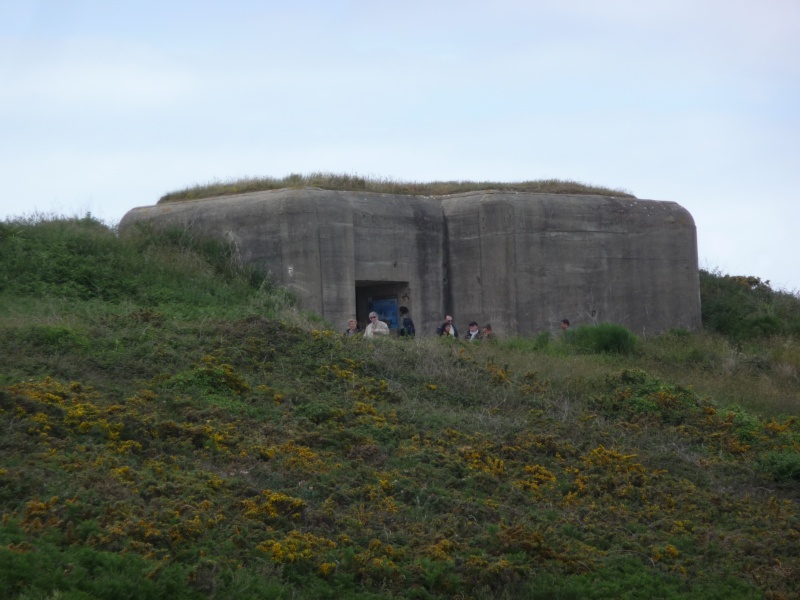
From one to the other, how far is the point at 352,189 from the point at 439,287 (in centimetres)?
218

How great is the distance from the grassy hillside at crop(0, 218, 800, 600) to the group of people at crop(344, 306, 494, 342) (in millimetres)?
1126

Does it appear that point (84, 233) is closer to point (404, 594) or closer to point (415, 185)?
point (415, 185)

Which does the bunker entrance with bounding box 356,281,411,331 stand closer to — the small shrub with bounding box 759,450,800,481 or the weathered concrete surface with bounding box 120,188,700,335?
the weathered concrete surface with bounding box 120,188,700,335

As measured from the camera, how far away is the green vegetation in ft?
55.0

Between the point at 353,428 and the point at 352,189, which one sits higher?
the point at 352,189

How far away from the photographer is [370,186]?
1711 cm

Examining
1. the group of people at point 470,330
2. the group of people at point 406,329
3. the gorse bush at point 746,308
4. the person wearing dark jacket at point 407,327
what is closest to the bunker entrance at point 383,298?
the group of people at point 406,329

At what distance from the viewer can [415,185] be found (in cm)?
1775

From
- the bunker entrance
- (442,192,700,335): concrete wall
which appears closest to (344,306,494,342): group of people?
the bunker entrance

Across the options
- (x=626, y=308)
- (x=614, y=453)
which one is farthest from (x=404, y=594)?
(x=626, y=308)

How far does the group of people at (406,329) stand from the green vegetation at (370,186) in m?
2.35

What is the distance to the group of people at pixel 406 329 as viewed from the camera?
536 inches

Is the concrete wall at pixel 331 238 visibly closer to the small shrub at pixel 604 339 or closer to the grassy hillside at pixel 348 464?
the grassy hillside at pixel 348 464

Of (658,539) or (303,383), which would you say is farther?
(303,383)
